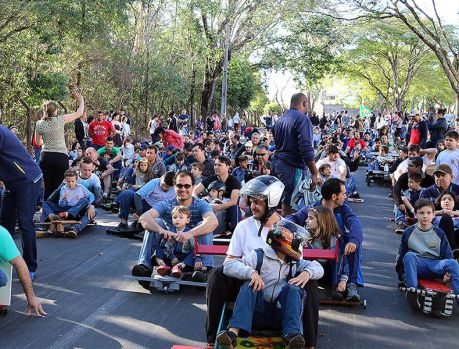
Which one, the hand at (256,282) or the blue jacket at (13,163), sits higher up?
the blue jacket at (13,163)

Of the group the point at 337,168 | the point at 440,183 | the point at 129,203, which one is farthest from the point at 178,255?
the point at 337,168

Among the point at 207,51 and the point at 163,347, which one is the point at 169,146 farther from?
the point at 207,51

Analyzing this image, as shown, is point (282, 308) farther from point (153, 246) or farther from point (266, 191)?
point (153, 246)

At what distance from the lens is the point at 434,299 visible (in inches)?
255

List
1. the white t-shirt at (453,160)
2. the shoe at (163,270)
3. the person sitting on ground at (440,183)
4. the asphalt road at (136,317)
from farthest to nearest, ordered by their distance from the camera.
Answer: the white t-shirt at (453,160)
the person sitting on ground at (440,183)
the shoe at (163,270)
the asphalt road at (136,317)

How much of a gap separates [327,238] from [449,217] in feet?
5.57

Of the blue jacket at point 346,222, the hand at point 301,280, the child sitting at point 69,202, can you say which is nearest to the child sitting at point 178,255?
the blue jacket at point 346,222

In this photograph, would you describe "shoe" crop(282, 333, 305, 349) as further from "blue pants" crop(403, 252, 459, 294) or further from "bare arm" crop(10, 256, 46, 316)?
"blue pants" crop(403, 252, 459, 294)

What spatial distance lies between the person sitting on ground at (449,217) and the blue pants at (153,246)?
2.59m

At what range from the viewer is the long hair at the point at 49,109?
9391 millimetres

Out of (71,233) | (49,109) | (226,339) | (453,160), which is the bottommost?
(71,233)

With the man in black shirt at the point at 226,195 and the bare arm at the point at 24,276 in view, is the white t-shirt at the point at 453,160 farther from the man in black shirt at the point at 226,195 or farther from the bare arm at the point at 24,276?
the bare arm at the point at 24,276

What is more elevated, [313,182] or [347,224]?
[313,182]

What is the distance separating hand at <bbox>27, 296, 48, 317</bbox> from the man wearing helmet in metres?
1.80
